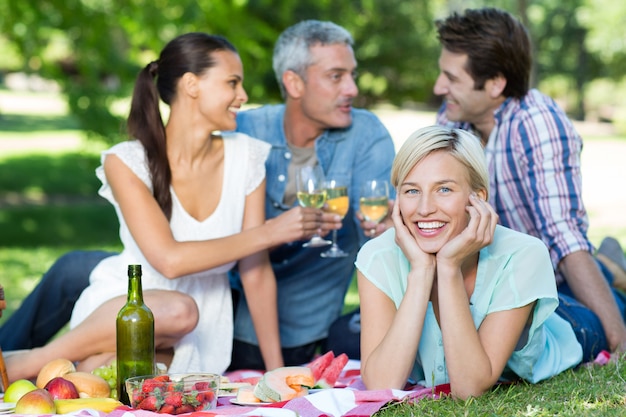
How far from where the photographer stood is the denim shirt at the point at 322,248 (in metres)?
5.71

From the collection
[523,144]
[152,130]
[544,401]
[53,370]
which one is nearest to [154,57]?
[152,130]

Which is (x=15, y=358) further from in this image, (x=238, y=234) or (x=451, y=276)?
(x=451, y=276)

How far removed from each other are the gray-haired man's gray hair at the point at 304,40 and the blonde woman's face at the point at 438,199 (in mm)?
2077

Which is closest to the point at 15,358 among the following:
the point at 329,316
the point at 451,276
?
the point at 329,316

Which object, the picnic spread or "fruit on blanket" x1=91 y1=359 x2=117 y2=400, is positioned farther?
"fruit on blanket" x1=91 y1=359 x2=117 y2=400

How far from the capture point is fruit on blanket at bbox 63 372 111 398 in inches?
158

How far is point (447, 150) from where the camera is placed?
3.81 metres

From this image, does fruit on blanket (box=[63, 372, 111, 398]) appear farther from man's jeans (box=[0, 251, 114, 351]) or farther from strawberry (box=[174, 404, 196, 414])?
man's jeans (box=[0, 251, 114, 351])

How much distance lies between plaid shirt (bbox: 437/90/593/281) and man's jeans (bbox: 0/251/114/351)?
2.37m

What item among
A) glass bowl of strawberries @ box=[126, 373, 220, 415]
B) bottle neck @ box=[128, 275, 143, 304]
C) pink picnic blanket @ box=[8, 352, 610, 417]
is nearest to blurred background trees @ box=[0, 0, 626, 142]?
bottle neck @ box=[128, 275, 143, 304]

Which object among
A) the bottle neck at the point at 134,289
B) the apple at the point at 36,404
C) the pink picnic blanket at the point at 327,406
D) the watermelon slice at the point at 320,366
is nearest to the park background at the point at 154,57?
the pink picnic blanket at the point at 327,406

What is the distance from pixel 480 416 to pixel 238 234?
5.70ft

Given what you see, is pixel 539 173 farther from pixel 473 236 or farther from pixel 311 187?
pixel 473 236

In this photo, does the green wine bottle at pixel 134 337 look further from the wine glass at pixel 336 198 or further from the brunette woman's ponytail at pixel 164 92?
the wine glass at pixel 336 198
